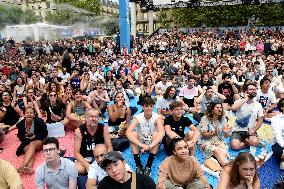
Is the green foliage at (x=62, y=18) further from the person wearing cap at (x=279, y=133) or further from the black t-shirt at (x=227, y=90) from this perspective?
the person wearing cap at (x=279, y=133)

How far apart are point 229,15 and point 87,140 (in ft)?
111

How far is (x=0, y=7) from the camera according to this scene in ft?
142

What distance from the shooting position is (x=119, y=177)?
2.59 m

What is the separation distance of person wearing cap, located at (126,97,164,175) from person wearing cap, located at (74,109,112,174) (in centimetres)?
52

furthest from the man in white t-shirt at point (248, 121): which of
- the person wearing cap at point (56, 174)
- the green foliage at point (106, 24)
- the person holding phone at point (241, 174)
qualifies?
the green foliage at point (106, 24)

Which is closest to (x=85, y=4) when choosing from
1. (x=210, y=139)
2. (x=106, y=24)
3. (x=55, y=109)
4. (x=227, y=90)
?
(x=106, y=24)

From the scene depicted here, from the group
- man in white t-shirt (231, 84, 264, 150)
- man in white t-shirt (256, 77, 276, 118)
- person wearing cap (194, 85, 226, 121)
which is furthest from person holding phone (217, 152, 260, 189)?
man in white t-shirt (256, 77, 276, 118)

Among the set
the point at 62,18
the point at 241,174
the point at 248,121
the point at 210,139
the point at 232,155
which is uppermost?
the point at 62,18

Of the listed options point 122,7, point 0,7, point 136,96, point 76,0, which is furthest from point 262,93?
point 76,0

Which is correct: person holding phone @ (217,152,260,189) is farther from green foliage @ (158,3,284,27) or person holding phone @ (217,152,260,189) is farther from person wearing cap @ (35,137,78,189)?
green foliage @ (158,3,284,27)

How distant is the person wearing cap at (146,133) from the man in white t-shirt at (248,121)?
4.82 feet

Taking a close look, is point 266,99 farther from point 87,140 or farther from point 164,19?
point 164,19

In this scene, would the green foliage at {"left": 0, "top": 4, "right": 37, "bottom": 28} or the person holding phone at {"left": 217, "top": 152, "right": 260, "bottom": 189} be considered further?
the green foliage at {"left": 0, "top": 4, "right": 37, "bottom": 28}

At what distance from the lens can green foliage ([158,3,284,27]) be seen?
33594mm
